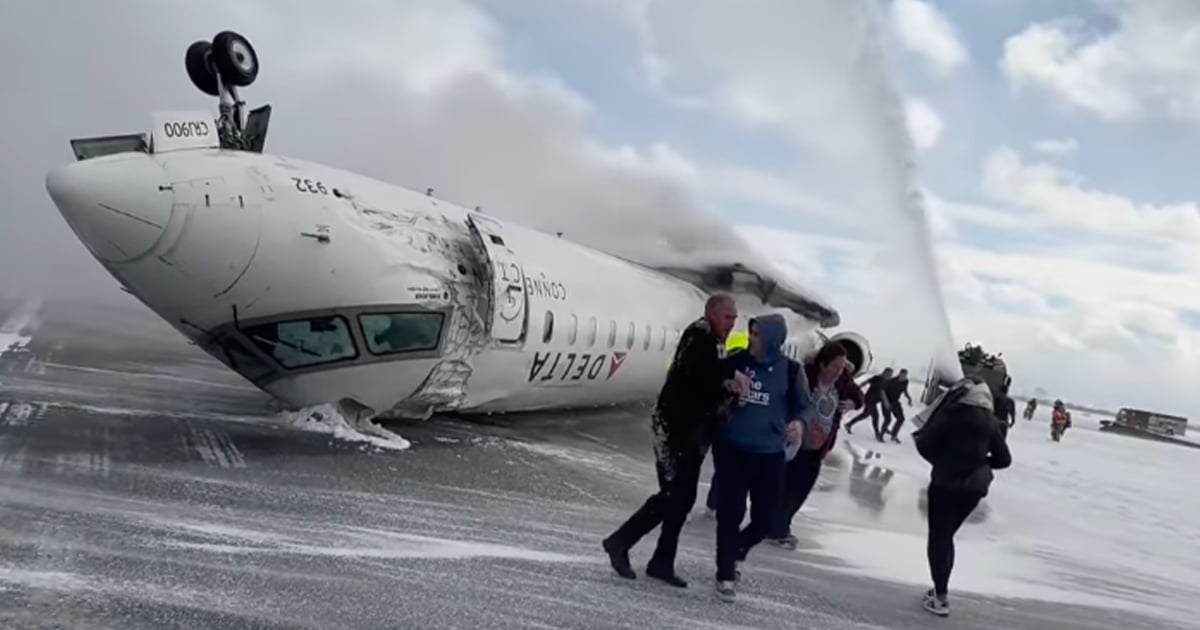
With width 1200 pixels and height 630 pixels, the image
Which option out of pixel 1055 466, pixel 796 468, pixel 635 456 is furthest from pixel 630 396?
pixel 1055 466

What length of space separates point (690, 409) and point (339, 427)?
217 inches

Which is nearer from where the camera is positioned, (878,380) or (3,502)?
(3,502)

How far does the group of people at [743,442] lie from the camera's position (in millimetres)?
5258

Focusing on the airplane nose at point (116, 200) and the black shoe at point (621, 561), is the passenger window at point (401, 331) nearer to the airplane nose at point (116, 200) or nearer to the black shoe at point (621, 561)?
the airplane nose at point (116, 200)

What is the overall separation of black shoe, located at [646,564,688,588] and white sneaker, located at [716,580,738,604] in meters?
0.23

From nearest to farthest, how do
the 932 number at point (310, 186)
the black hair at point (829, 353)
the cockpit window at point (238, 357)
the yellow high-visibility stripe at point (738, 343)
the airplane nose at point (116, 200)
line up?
1. the yellow high-visibility stripe at point (738, 343)
2. the black hair at point (829, 353)
3. the airplane nose at point (116, 200)
4. the 932 number at point (310, 186)
5. the cockpit window at point (238, 357)

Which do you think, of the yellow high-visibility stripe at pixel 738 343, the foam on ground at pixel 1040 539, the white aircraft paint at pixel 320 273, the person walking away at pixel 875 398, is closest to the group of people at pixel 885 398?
the person walking away at pixel 875 398

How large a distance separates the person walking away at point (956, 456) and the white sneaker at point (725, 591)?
1.51 metres

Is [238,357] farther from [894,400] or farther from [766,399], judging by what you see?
[894,400]

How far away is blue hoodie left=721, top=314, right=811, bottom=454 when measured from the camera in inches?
210

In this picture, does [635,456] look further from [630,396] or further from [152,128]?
[152,128]

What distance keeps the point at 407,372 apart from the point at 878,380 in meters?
13.3

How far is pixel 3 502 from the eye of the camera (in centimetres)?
562

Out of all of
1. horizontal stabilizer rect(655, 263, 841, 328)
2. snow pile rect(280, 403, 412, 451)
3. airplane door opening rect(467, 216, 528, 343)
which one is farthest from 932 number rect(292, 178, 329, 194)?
horizontal stabilizer rect(655, 263, 841, 328)
